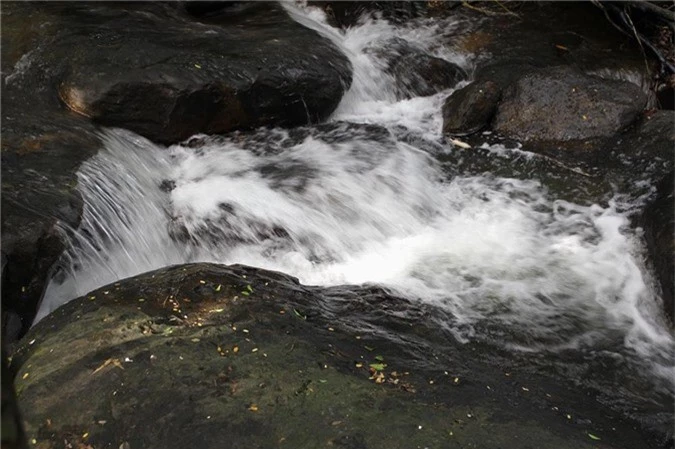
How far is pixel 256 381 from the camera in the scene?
3.46 m

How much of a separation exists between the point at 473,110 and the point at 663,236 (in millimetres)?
2626

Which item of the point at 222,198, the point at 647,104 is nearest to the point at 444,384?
the point at 222,198

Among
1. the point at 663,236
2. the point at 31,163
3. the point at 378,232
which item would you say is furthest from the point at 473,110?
the point at 31,163

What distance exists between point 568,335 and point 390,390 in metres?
2.07

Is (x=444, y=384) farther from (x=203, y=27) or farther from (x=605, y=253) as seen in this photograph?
(x=203, y=27)

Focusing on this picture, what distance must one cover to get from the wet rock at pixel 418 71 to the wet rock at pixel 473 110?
812 millimetres

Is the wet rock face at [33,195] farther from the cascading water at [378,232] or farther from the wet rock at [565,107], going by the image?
the wet rock at [565,107]

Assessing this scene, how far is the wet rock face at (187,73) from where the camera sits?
6.72 meters

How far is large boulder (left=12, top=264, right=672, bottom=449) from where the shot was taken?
3201 millimetres

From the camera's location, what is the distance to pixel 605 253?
5.98 meters

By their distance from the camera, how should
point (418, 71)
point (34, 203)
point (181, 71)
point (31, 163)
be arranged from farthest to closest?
point (418, 71), point (181, 71), point (31, 163), point (34, 203)

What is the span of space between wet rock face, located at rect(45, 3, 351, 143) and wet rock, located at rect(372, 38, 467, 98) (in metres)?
0.83

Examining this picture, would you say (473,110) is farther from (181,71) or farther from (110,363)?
(110,363)

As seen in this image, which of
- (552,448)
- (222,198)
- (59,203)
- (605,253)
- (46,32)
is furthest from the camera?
(46,32)
